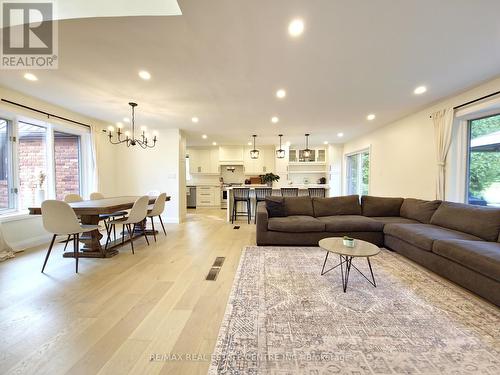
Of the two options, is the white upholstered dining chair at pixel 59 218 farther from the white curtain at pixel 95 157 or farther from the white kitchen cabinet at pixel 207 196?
the white kitchen cabinet at pixel 207 196


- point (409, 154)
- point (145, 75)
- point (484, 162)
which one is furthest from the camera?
point (409, 154)

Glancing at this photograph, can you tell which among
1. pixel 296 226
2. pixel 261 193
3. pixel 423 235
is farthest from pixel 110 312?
pixel 261 193

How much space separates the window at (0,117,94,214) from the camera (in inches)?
141

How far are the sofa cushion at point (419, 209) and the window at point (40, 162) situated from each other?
6.58m

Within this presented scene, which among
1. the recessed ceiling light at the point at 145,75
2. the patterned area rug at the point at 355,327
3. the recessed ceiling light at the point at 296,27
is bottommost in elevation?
the patterned area rug at the point at 355,327

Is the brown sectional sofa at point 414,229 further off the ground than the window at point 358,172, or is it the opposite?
the window at point 358,172

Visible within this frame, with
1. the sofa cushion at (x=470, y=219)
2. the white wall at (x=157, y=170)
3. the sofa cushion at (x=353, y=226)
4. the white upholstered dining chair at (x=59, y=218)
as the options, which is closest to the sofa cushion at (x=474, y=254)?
the sofa cushion at (x=470, y=219)

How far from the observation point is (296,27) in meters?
1.89

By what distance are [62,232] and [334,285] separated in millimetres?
3375

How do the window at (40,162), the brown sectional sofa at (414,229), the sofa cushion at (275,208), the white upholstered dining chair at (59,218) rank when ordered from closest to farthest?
the brown sectional sofa at (414,229)
the white upholstered dining chair at (59,218)
the window at (40,162)
the sofa cushion at (275,208)

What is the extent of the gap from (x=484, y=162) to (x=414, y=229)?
5.66 ft

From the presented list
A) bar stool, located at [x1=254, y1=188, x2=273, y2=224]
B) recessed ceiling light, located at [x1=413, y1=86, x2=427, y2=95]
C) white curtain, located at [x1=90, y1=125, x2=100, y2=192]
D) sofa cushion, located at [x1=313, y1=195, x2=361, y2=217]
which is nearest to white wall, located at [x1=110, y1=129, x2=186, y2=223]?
white curtain, located at [x1=90, y1=125, x2=100, y2=192]

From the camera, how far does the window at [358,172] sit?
6441 mm

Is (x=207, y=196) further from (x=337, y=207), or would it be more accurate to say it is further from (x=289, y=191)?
(x=337, y=207)
